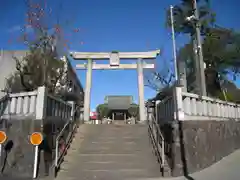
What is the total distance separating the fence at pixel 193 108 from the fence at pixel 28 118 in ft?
13.9

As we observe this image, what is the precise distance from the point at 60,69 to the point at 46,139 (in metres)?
9.29

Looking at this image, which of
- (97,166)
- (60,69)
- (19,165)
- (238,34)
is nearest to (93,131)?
(97,166)

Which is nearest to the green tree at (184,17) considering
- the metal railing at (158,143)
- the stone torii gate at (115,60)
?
the stone torii gate at (115,60)

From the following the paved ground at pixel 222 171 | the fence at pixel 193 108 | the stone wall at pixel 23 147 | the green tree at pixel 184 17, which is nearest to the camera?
the paved ground at pixel 222 171

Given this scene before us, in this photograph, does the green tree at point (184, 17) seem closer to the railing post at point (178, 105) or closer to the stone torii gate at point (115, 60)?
the stone torii gate at point (115, 60)

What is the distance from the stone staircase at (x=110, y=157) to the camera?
6.85 meters

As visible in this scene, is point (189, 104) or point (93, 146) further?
point (93, 146)

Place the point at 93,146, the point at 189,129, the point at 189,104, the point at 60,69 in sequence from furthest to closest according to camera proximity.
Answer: the point at 60,69
the point at 93,146
the point at 189,104
the point at 189,129

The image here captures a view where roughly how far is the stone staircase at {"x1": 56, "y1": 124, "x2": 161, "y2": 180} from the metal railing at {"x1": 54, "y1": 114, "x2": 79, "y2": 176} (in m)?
0.19

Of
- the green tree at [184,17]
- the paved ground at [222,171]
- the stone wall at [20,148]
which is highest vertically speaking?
the green tree at [184,17]

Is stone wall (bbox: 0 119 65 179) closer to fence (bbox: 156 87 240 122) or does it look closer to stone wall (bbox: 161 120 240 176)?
stone wall (bbox: 161 120 240 176)

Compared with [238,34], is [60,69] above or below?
below

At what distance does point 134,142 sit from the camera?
30.7ft

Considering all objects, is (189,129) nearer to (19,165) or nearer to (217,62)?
(19,165)
